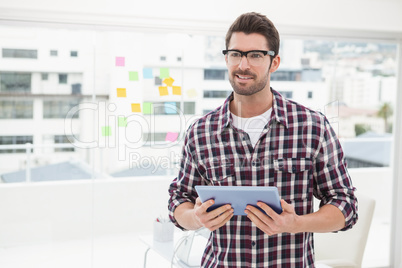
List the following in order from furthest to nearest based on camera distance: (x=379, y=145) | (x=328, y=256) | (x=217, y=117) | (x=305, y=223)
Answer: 1. (x=379, y=145)
2. (x=328, y=256)
3. (x=217, y=117)
4. (x=305, y=223)

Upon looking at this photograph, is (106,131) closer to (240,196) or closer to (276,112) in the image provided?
(276,112)

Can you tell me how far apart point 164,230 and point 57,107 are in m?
1.10

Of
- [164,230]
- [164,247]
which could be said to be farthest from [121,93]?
[164,247]

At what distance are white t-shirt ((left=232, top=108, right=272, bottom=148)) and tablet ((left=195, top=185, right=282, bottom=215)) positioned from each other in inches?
10.8

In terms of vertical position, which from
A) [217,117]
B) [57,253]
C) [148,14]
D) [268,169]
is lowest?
[57,253]

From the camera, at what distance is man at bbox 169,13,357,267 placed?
1515mm

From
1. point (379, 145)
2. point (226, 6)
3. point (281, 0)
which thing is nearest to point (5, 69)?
point (226, 6)

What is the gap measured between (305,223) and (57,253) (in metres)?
2.52

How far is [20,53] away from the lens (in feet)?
10.5

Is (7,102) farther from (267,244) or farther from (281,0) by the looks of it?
(267,244)

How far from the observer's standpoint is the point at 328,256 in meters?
3.06

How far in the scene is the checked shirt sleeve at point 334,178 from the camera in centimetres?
148

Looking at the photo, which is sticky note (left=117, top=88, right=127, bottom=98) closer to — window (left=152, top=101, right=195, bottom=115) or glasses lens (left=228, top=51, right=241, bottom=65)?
window (left=152, top=101, right=195, bottom=115)

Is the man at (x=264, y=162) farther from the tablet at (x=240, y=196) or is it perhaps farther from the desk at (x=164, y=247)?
the desk at (x=164, y=247)
